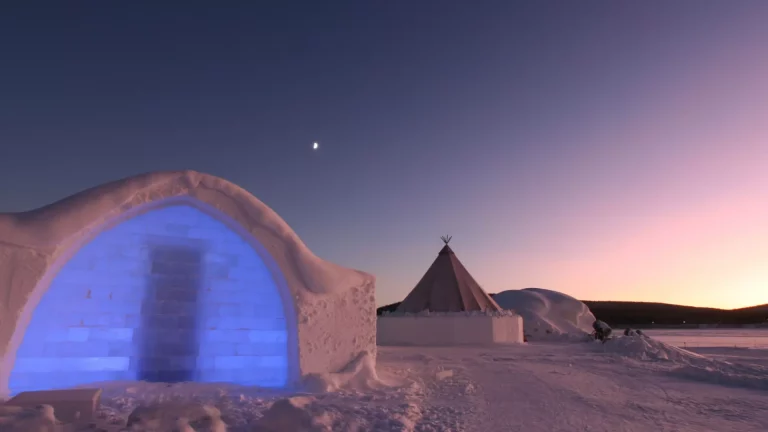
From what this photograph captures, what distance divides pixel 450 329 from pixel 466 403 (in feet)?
48.7

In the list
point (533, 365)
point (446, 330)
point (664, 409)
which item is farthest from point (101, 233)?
point (446, 330)

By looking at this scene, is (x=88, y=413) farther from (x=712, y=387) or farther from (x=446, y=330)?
(x=446, y=330)

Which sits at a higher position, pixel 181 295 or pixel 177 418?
pixel 181 295

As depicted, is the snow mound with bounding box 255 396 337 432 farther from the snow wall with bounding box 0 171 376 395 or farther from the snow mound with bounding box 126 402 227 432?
the snow wall with bounding box 0 171 376 395

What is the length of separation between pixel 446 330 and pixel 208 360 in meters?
14.6

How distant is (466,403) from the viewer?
269 inches

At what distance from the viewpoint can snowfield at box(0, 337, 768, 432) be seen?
513cm

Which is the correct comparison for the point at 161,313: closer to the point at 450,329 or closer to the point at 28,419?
the point at 28,419

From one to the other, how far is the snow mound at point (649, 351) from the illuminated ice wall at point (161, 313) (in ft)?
34.6

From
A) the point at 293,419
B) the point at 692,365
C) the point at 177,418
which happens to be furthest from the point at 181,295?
the point at 692,365

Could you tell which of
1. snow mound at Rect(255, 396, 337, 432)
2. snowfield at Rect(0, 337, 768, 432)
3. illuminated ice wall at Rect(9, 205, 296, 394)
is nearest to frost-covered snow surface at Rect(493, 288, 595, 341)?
snowfield at Rect(0, 337, 768, 432)

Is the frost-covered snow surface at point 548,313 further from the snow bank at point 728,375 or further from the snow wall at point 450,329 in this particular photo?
the snow bank at point 728,375

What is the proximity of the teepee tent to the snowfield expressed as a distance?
11.7 meters

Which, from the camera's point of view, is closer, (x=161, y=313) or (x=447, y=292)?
(x=161, y=313)
